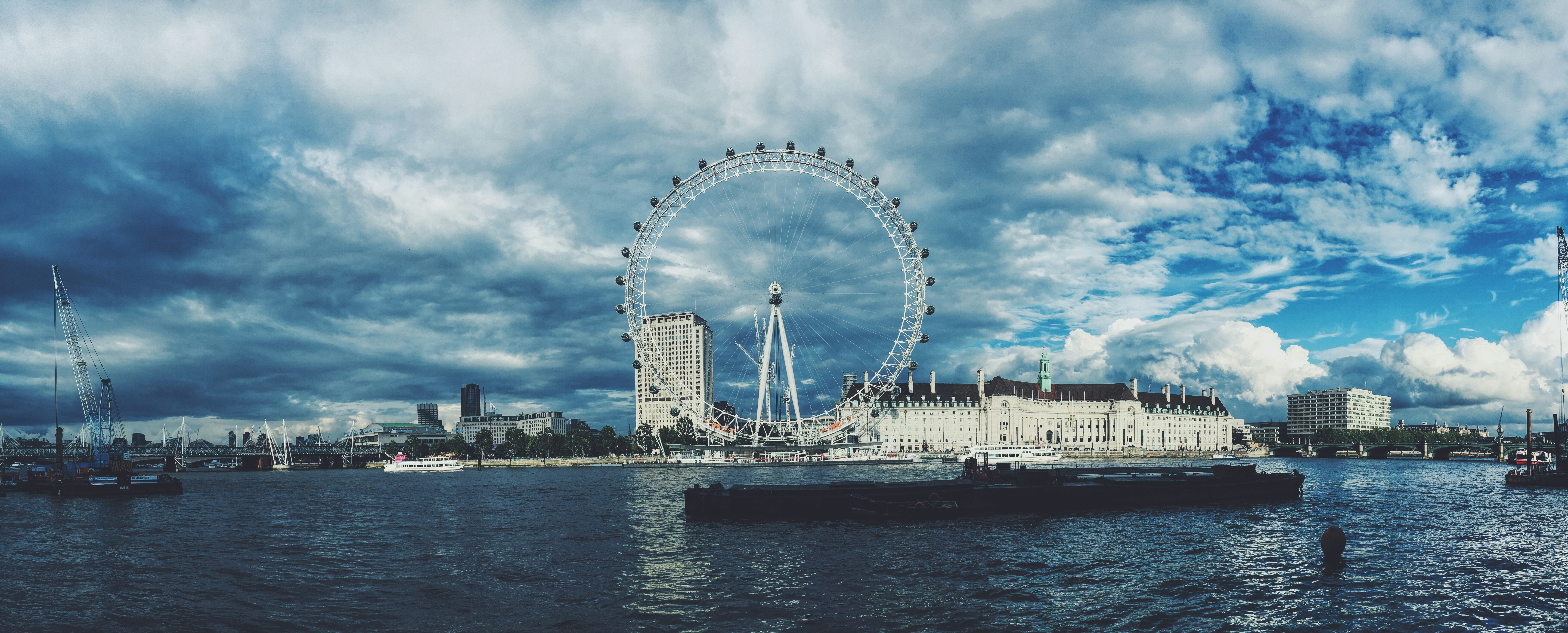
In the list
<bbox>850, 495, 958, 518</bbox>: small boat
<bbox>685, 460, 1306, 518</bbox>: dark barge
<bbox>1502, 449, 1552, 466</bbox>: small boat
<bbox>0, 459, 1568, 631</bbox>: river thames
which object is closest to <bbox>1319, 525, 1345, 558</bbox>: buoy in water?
<bbox>0, 459, 1568, 631</bbox>: river thames

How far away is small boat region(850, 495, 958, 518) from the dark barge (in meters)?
0.08

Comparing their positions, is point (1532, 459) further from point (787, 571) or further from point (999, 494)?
point (787, 571)

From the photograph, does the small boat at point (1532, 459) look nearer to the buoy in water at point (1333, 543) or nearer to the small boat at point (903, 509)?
the small boat at point (903, 509)

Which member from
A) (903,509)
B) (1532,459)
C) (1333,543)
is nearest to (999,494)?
(903,509)

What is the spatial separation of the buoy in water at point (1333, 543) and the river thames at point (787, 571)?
39.6 inches

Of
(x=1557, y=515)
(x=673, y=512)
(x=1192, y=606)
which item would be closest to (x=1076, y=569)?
(x=1192, y=606)

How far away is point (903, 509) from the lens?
69.6 m

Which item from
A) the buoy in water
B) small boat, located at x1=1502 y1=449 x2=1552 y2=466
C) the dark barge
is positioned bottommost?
small boat, located at x1=1502 y1=449 x2=1552 y2=466

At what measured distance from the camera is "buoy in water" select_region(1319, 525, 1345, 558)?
149ft

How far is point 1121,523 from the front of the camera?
66062 mm

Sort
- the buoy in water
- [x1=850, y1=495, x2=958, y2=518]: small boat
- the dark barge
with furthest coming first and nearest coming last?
the dark barge → [x1=850, y1=495, x2=958, y2=518]: small boat → the buoy in water

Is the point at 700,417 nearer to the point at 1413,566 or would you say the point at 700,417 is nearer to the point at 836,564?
the point at 836,564

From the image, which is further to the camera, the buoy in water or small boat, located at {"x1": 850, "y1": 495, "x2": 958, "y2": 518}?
small boat, located at {"x1": 850, "y1": 495, "x2": 958, "y2": 518}

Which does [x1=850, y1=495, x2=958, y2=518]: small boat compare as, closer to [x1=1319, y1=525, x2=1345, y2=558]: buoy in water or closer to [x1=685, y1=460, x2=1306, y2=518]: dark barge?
[x1=685, y1=460, x2=1306, y2=518]: dark barge
